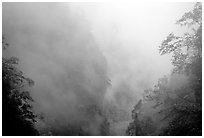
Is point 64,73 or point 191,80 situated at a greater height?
point 64,73

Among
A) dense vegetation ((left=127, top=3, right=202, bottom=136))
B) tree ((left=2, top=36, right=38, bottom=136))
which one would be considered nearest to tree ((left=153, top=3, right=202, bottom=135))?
dense vegetation ((left=127, top=3, right=202, bottom=136))

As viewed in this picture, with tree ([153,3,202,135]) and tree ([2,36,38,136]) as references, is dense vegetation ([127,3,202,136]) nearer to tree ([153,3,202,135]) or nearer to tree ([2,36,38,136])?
tree ([153,3,202,135])

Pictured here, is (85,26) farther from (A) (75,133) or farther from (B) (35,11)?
(A) (75,133)

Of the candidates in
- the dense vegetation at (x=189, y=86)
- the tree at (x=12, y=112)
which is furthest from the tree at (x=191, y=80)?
the tree at (x=12, y=112)

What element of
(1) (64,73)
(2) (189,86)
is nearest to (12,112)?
(2) (189,86)

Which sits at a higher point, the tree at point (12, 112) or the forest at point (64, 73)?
the forest at point (64, 73)

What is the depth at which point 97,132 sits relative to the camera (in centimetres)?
4075

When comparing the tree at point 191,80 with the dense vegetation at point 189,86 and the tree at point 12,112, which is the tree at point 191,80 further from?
the tree at point 12,112

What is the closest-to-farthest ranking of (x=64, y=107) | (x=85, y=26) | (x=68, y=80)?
(x=64, y=107)
(x=68, y=80)
(x=85, y=26)

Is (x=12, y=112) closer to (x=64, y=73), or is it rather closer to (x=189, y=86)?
(x=189, y=86)

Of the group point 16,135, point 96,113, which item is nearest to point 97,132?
point 96,113

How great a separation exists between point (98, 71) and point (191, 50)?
42.1 metres

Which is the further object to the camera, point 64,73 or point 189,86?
point 64,73

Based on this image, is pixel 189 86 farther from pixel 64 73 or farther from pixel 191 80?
pixel 64 73
